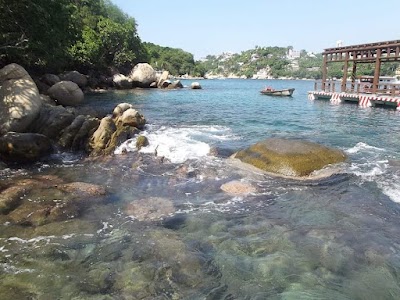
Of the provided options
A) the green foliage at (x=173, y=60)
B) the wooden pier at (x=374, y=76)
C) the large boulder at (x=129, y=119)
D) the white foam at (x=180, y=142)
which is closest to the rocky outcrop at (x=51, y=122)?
the large boulder at (x=129, y=119)

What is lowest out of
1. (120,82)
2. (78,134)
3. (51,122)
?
(78,134)

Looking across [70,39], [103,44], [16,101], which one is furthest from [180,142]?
[103,44]

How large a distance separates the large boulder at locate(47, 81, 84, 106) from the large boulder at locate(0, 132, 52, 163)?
1247 cm

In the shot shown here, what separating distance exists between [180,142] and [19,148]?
653cm

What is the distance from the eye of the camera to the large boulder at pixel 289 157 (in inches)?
450

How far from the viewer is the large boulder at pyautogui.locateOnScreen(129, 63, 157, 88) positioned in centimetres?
5489

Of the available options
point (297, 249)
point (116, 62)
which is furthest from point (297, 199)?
point (116, 62)

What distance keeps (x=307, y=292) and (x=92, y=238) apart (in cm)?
430

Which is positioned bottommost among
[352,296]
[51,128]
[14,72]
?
[352,296]

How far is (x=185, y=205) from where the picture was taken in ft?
29.5

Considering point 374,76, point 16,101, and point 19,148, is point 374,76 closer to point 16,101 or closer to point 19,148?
point 16,101

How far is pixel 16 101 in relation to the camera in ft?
46.5

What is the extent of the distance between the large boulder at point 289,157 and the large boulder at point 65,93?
16.3 metres

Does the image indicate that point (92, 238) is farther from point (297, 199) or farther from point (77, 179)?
point (297, 199)
